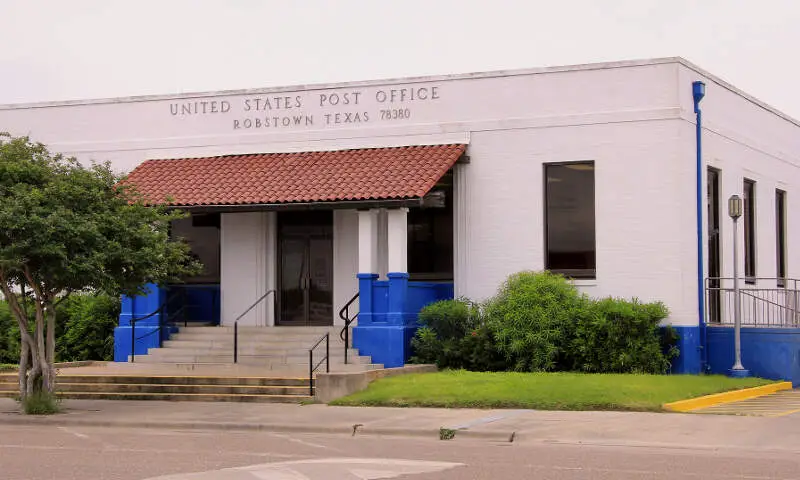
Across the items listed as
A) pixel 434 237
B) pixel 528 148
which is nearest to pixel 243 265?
pixel 434 237

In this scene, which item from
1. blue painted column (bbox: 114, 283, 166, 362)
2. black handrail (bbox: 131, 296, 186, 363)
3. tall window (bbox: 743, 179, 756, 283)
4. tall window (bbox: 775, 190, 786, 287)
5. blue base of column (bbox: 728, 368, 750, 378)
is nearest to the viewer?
blue base of column (bbox: 728, 368, 750, 378)

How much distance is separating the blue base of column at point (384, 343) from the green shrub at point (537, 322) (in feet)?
6.08

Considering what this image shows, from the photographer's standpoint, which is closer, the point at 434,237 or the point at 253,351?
the point at 253,351

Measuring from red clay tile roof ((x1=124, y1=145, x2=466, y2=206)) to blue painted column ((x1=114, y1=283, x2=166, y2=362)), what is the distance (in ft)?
7.57

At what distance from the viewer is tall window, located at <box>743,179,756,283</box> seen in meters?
28.3

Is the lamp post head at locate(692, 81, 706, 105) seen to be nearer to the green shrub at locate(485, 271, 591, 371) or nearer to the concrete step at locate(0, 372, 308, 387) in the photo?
the green shrub at locate(485, 271, 591, 371)

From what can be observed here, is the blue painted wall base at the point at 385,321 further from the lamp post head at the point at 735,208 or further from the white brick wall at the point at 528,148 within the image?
the lamp post head at the point at 735,208

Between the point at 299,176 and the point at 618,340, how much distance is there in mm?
7799

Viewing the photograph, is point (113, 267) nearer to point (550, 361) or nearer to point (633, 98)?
point (550, 361)

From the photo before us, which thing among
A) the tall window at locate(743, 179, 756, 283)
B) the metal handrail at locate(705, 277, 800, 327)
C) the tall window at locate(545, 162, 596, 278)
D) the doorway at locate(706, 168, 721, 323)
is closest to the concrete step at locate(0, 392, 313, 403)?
the tall window at locate(545, 162, 596, 278)

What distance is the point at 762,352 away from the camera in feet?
78.4

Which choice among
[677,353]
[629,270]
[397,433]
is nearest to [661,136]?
[629,270]

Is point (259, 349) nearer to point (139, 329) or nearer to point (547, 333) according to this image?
point (139, 329)

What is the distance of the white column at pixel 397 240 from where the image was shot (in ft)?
78.6
